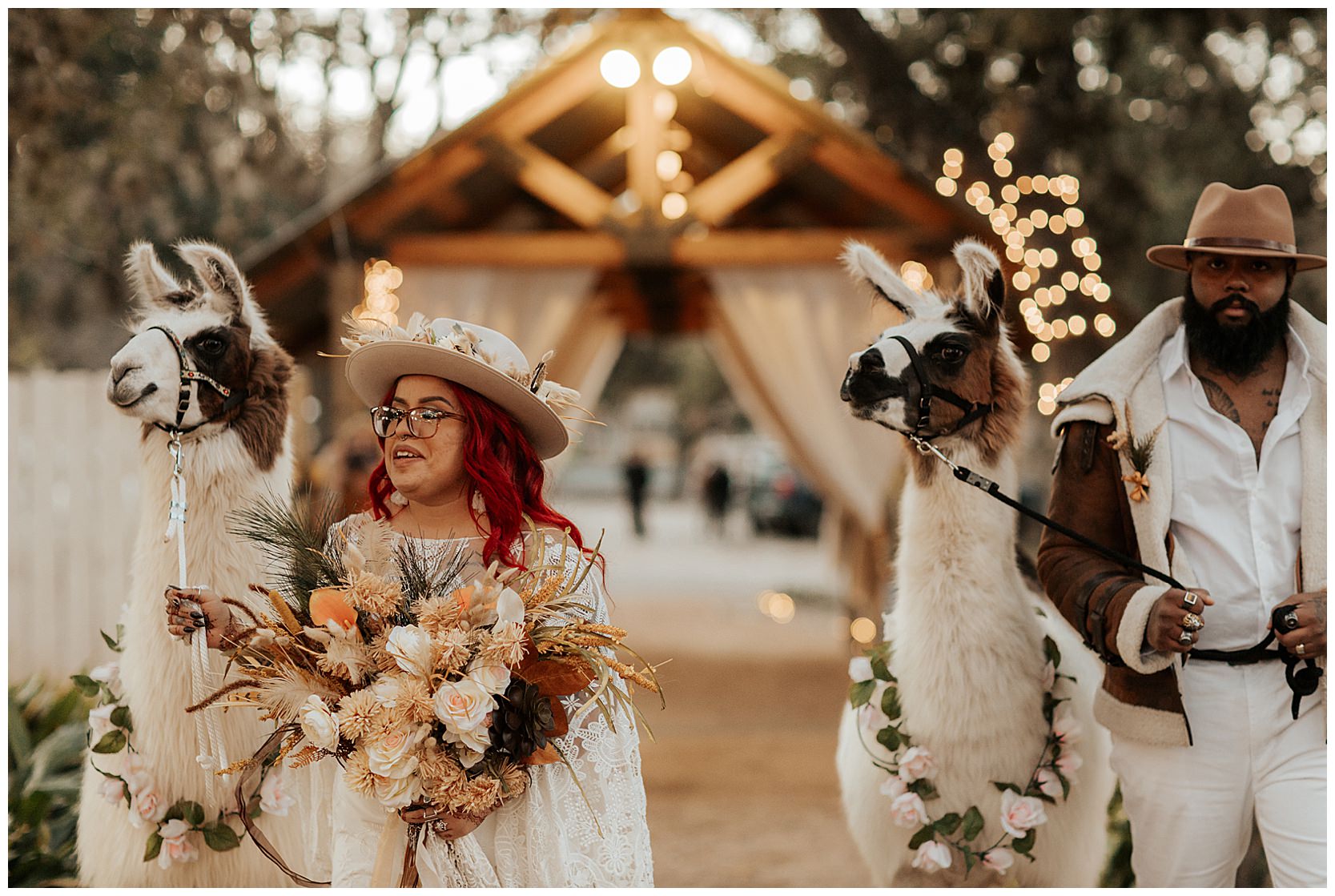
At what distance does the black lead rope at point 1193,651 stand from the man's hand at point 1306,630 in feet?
0.09

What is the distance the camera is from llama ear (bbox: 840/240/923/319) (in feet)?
9.99

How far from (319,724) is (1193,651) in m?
2.01

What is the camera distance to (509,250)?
6.61 m

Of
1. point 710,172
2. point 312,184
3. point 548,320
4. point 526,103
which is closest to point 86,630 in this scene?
point 548,320

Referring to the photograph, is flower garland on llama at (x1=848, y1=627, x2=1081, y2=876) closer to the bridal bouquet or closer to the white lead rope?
the bridal bouquet

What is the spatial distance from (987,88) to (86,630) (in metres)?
7.53

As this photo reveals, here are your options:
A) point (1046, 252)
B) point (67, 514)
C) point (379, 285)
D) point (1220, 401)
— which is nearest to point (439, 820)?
point (1220, 401)

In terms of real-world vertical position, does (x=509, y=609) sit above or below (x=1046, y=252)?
below

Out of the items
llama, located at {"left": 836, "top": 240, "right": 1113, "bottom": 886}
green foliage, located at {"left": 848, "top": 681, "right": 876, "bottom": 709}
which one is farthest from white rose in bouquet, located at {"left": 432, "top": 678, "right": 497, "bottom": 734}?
green foliage, located at {"left": 848, "top": 681, "right": 876, "bottom": 709}

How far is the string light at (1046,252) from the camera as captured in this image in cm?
469

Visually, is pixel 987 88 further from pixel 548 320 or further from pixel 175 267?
pixel 175 267

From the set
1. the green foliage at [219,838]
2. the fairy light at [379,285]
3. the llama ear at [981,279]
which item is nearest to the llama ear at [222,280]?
the green foliage at [219,838]

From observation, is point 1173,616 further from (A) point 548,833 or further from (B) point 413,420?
(B) point 413,420

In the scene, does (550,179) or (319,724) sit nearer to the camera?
(319,724)
